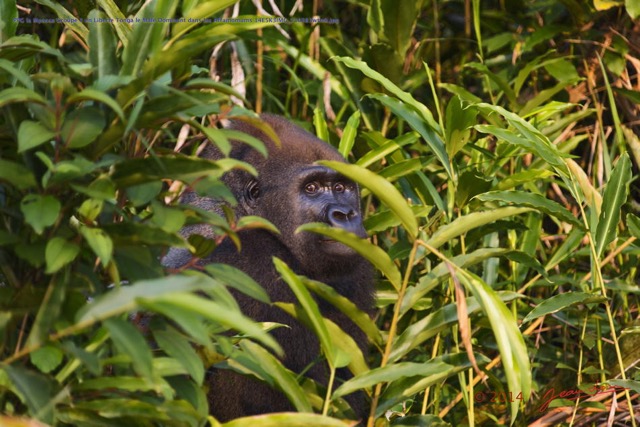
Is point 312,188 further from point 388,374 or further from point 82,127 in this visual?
point 82,127

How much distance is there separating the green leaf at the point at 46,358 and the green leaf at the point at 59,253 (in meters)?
0.14

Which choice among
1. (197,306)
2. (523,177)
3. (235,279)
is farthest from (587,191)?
(197,306)

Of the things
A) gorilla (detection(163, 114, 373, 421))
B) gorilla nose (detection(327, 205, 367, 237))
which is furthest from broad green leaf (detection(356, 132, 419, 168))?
gorilla nose (detection(327, 205, 367, 237))

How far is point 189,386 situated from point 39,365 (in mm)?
316

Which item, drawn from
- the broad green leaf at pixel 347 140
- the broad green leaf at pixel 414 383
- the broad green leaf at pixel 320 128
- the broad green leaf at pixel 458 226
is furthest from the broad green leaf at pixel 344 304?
the broad green leaf at pixel 320 128

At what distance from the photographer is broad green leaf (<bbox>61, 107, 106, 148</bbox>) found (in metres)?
1.89

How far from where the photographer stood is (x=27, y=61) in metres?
2.52

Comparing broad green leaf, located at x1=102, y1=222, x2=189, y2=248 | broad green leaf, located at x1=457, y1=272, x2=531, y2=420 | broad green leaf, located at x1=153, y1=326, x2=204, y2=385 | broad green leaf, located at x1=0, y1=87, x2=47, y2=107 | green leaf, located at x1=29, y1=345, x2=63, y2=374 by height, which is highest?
broad green leaf, located at x1=0, y1=87, x2=47, y2=107

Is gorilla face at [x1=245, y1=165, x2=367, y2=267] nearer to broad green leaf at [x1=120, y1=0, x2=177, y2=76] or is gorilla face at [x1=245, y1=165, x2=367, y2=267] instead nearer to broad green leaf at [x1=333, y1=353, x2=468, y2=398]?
broad green leaf at [x1=333, y1=353, x2=468, y2=398]

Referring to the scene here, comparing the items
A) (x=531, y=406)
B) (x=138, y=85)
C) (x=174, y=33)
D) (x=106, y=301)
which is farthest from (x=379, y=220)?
(x=106, y=301)

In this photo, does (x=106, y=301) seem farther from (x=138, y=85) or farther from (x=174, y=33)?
(x=174, y=33)

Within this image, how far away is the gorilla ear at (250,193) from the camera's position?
3398 millimetres

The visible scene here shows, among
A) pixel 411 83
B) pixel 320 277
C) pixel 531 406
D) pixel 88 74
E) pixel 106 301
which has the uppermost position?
pixel 88 74

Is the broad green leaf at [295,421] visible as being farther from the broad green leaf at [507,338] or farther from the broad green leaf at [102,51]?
the broad green leaf at [102,51]
